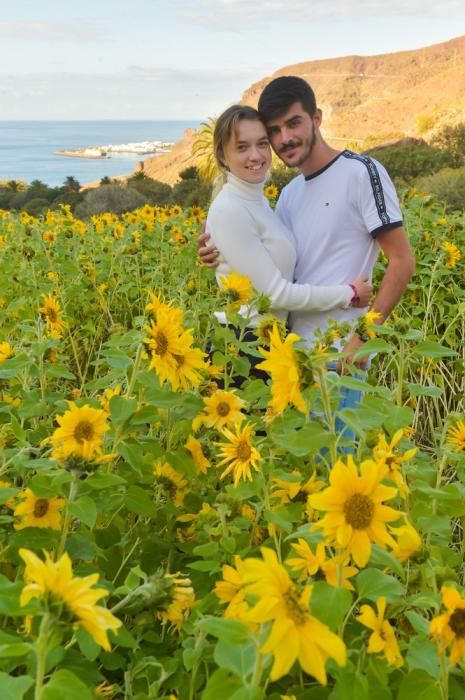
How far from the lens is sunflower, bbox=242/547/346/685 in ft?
2.22

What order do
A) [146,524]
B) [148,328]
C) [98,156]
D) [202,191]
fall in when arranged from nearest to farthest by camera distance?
[148,328] → [146,524] → [202,191] → [98,156]

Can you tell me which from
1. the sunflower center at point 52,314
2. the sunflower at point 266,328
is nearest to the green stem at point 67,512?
the sunflower at point 266,328

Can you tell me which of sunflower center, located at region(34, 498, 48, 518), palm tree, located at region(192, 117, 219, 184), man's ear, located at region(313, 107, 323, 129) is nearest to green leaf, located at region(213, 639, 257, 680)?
sunflower center, located at region(34, 498, 48, 518)

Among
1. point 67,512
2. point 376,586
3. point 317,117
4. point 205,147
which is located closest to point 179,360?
point 67,512

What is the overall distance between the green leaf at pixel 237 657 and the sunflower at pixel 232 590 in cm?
13

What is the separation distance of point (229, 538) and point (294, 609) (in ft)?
1.54

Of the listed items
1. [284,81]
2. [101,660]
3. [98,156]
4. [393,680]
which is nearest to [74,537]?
[101,660]

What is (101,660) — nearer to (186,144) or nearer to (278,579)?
(278,579)

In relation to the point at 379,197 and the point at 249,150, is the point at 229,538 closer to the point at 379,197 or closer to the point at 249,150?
the point at 379,197

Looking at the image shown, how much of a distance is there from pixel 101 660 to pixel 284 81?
1.83 m

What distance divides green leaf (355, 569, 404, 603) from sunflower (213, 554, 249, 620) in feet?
0.50

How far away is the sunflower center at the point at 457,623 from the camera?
0.80 m

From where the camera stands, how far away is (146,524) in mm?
1417

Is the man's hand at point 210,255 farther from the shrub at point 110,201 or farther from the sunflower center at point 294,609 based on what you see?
the shrub at point 110,201
